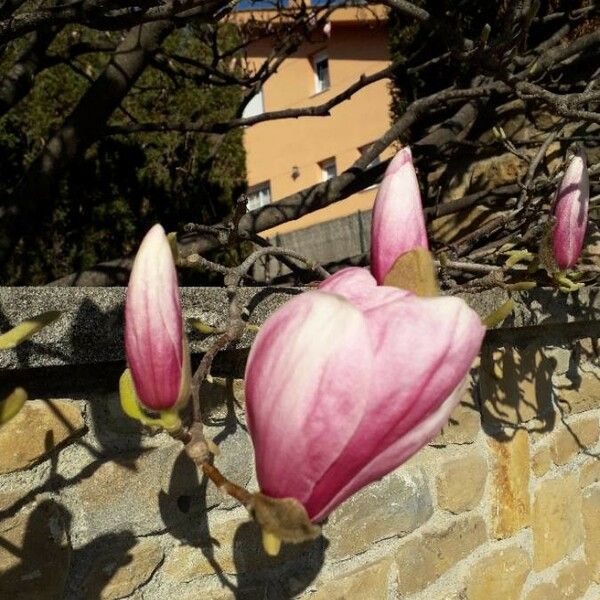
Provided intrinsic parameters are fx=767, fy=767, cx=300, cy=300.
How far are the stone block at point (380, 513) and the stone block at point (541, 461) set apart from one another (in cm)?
48

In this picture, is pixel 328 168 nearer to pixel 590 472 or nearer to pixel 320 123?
pixel 320 123

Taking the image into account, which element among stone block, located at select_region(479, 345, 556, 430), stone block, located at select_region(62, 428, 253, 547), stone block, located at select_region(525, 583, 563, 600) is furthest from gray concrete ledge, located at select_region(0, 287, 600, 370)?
stone block, located at select_region(525, 583, 563, 600)

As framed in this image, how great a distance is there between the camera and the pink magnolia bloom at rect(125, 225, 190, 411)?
0.55 meters

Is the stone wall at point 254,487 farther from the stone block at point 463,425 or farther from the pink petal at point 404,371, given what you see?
the pink petal at point 404,371

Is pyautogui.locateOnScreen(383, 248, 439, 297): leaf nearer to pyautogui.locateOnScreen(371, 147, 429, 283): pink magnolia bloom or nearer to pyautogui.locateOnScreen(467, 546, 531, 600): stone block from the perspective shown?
pyautogui.locateOnScreen(371, 147, 429, 283): pink magnolia bloom

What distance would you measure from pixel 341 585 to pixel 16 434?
76cm

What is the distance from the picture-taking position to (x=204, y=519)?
1.32 metres

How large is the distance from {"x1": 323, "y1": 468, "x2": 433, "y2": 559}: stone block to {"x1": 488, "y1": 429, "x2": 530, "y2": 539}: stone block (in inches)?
11.5

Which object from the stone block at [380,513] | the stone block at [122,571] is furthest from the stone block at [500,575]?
the stone block at [122,571]

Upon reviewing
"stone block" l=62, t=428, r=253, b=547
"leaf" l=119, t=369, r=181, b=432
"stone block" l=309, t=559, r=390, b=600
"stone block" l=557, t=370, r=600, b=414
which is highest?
"leaf" l=119, t=369, r=181, b=432

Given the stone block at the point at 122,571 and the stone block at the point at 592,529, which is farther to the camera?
the stone block at the point at 592,529

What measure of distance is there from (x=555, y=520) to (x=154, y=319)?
74.5 inches

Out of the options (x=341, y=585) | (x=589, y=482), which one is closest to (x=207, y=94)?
(x=589, y=482)

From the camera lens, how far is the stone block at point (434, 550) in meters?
1.67
